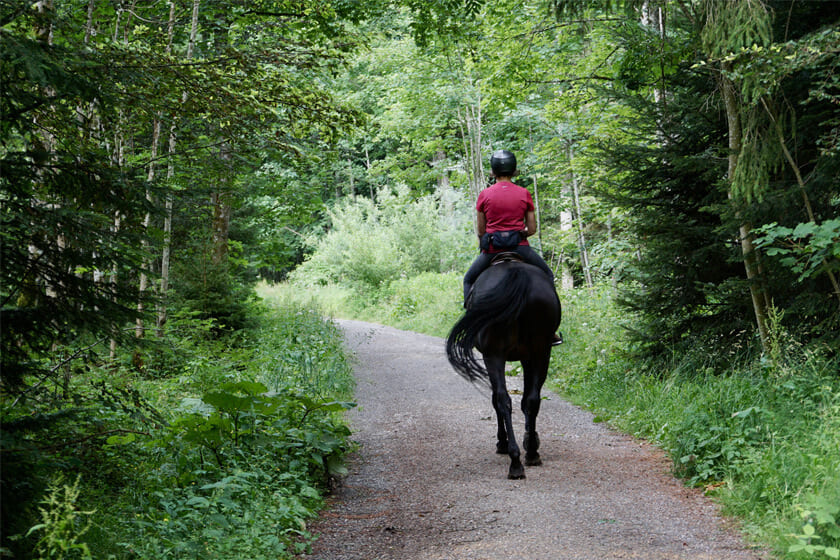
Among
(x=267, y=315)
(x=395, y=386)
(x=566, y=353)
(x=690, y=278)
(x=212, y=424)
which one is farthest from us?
(x=267, y=315)

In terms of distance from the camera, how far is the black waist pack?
684cm

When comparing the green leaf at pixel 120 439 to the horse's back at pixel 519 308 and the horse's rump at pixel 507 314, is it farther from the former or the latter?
the horse's back at pixel 519 308

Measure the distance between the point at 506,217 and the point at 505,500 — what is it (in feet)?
9.18

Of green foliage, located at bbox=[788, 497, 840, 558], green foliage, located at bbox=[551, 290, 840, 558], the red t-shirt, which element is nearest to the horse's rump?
the red t-shirt

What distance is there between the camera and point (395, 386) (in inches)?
451

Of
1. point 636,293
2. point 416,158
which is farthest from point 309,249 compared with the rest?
point 636,293

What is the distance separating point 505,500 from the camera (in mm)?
5438

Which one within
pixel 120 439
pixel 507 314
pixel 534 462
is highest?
pixel 507 314

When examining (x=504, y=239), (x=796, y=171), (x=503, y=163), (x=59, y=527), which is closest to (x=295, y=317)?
(x=504, y=239)

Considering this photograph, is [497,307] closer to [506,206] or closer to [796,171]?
[506,206]

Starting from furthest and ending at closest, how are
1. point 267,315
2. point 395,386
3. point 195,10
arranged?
point 267,315
point 395,386
point 195,10

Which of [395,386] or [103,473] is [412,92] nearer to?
[395,386]

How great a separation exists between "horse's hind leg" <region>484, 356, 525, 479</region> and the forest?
144cm

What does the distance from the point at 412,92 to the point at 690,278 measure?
17.2m
